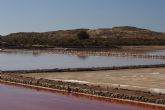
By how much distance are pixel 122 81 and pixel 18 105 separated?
6.91 meters

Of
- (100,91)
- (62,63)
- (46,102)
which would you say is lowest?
(46,102)

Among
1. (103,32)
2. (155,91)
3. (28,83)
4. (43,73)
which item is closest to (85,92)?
(155,91)

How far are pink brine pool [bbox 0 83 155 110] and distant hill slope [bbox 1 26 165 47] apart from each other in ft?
185

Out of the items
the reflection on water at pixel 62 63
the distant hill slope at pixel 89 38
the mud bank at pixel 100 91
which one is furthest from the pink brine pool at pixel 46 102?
the distant hill slope at pixel 89 38

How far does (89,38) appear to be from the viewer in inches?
3777

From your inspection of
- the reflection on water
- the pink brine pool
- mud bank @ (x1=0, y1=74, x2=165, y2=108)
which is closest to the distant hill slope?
the reflection on water

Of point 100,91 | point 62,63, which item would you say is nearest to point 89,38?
point 62,63

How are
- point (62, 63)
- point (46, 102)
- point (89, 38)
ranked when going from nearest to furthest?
point (46, 102)
point (62, 63)
point (89, 38)

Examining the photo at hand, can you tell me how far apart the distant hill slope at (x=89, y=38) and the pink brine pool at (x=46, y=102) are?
56.3m

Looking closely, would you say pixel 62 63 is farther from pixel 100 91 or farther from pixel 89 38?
pixel 89 38

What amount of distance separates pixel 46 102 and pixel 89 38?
80351 mm

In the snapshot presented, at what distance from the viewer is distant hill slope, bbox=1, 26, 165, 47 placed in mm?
79806

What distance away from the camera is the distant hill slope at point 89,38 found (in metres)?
79.8

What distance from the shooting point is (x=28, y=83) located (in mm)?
20562
